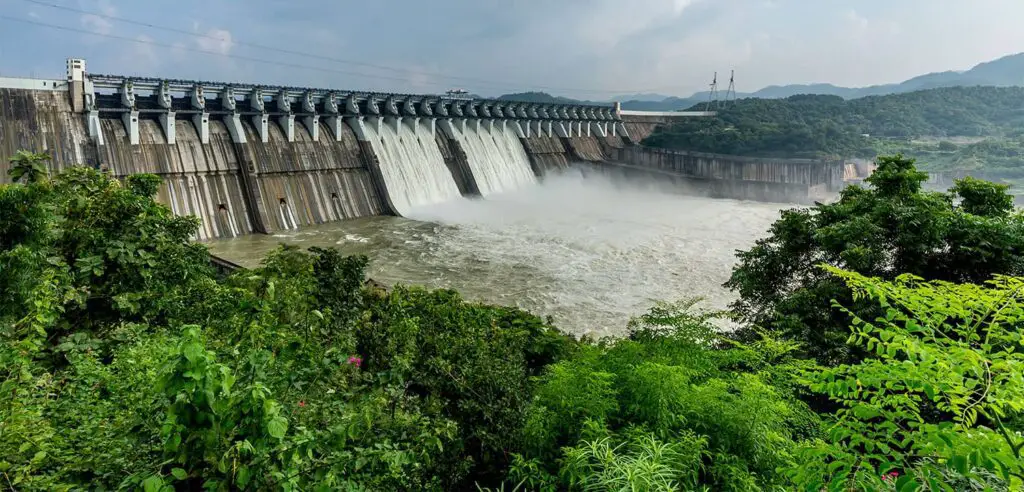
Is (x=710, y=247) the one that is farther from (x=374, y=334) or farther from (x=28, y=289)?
(x=28, y=289)

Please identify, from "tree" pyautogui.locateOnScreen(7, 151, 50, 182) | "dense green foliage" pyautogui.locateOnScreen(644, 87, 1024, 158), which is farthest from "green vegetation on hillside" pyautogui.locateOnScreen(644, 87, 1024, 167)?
"tree" pyautogui.locateOnScreen(7, 151, 50, 182)

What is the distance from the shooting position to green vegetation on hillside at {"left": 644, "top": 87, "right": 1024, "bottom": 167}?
2083 inches

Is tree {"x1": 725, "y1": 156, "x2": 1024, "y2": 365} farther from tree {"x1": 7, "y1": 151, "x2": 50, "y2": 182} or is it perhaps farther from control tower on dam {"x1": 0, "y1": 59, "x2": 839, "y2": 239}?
control tower on dam {"x1": 0, "y1": 59, "x2": 839, "y2": 239}

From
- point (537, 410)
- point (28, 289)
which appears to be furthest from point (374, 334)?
point (28, 289)

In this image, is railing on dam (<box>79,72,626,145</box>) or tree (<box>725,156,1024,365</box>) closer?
tree (<box>725,156,1024,365</box>)

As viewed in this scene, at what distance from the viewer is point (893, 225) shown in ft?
29.7

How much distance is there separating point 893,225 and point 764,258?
244cm

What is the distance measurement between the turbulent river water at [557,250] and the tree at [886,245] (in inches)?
218

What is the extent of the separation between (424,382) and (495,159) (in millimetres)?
31302

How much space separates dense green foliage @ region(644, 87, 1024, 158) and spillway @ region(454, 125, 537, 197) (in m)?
20.3

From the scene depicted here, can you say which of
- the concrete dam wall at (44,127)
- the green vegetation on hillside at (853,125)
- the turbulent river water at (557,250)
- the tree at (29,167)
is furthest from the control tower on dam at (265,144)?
the green vegetation on hillside at (853,125)

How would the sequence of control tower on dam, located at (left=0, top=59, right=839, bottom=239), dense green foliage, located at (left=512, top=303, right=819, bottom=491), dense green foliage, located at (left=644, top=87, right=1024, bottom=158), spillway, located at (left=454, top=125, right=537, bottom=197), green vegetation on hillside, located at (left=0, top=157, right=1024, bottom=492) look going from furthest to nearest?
1. dense green foliage, located at (left=644, top=87, right=1024, bottom=158)
2. spillway, located at (left=454, top=125, right=537, bottom=197)
3. control tower on dam, located at (left=0, top=59, right=839, bottom=239)
4. dense green foliage, located at (left=512, top=303, right=819, bottom=491)
5. green vegetation on hillside, located at (left=0, top=157, right=1024, bottom=492)

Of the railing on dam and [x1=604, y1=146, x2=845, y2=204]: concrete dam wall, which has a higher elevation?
the railing on dam

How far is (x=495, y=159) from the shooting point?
35875 mm
